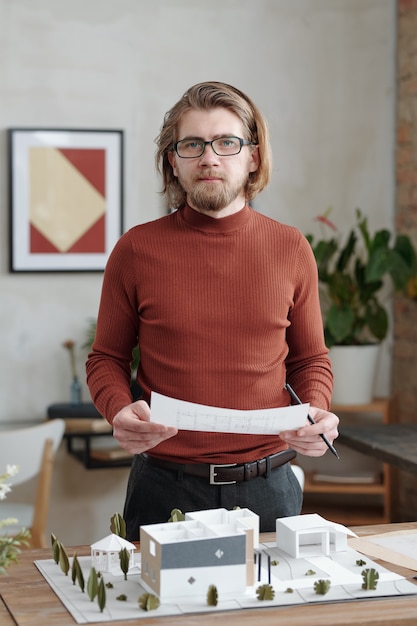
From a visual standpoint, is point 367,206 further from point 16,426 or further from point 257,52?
point 16,426

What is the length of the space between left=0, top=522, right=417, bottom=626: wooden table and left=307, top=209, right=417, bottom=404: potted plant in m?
2.79

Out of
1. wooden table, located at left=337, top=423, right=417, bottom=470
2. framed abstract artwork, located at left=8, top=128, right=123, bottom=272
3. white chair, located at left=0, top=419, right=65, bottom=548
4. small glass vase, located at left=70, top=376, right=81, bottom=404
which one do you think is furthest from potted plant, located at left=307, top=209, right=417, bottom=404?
white chair, located at left=0, top=419, right=65, bottom=548

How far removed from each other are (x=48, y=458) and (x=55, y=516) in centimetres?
87

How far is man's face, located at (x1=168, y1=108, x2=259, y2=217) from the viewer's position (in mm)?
2252

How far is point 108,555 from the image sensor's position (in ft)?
6.20


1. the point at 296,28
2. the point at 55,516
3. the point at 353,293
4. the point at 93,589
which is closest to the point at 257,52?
the point at 296,28

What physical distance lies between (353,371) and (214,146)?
2.51 metres

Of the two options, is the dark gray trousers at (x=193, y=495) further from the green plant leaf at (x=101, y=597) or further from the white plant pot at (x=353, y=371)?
the white plant pot at (x=353, y=371)

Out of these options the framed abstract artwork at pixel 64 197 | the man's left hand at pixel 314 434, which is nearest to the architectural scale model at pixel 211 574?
the man's left hand at pixel 314 434

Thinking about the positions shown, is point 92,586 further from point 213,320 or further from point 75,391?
point 75,391

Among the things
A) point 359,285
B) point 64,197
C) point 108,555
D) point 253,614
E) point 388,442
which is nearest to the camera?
point 253,614

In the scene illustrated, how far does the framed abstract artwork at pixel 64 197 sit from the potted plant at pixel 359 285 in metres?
1.00

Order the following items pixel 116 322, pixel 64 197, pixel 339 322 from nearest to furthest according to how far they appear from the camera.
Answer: pixel 116 322 → pixel 339 322 → pixel 64 197

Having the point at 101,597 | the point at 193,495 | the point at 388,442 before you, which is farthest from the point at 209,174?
the point at 388,442
